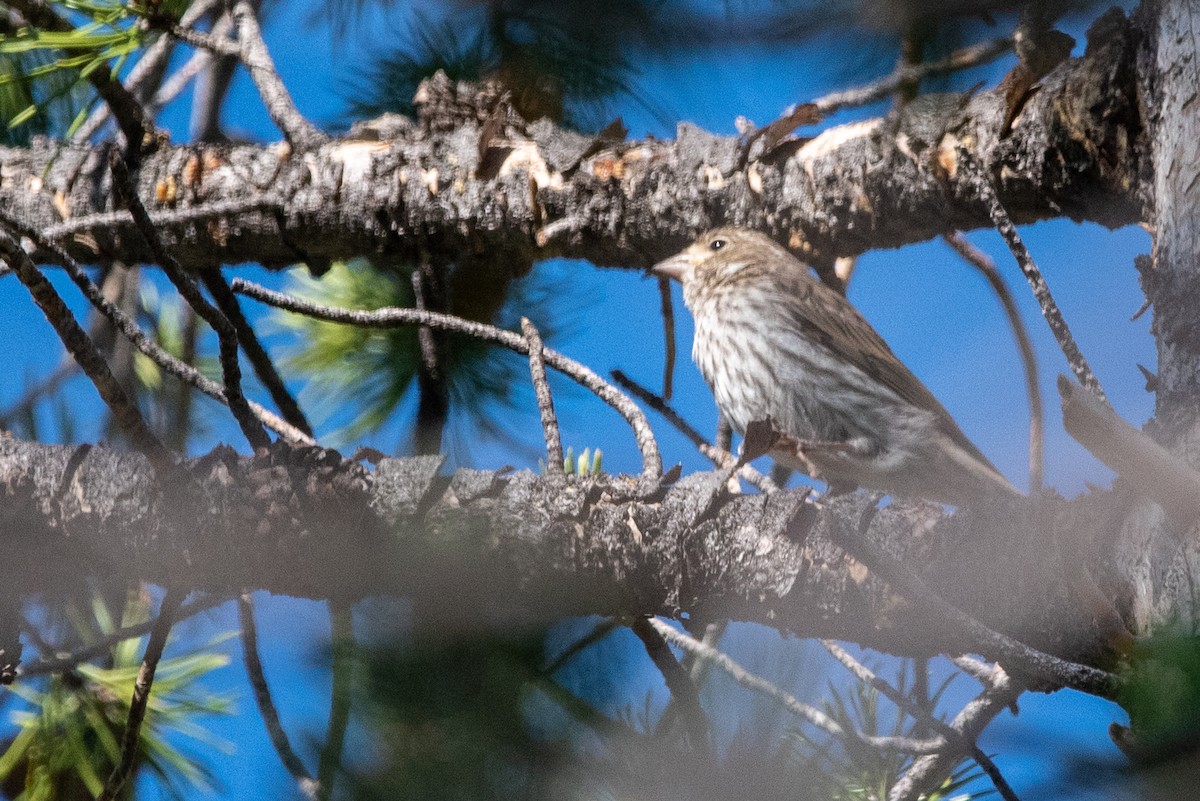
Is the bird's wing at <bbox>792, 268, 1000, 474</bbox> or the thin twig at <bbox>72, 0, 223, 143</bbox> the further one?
the bird's wing at <bbox>792, 268, 1000, 474</bbox>

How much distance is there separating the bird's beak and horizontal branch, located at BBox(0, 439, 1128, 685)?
51.9 inches

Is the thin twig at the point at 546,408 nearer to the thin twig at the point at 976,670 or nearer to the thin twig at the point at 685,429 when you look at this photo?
the thin twig at the point at 685,429

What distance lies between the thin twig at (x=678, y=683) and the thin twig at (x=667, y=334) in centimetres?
109

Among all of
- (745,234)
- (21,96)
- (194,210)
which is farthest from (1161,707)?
(21,96)

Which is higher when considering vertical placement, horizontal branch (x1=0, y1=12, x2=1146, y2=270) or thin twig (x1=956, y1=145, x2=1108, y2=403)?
horizontal branch (x1=0, y1=12, x2=1146, y2=270)

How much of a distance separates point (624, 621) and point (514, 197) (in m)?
1.50

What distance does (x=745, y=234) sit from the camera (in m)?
3.72

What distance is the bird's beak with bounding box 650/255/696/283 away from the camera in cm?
321

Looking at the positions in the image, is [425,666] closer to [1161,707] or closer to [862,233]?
[1161,707]

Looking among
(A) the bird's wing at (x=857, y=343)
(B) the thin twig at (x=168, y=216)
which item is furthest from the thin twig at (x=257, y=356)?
(A) the bird's wing at (x=857, y=343)

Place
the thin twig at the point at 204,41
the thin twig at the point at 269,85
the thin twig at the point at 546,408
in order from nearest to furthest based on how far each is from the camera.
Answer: the thin twig at the point at 546,408 < the thin twig at the point at 204,41 < the thin twig at the point at 269,85

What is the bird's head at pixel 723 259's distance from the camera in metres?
3.55

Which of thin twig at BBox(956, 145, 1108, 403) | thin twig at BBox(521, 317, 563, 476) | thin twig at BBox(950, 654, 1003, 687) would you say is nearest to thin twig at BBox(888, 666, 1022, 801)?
thin twig at BBox(950, 654, 1003, 687)

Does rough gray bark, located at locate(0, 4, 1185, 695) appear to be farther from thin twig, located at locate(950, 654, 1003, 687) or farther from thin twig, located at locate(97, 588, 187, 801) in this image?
thin twig, located at locate(950, 654, 1003, 687)
